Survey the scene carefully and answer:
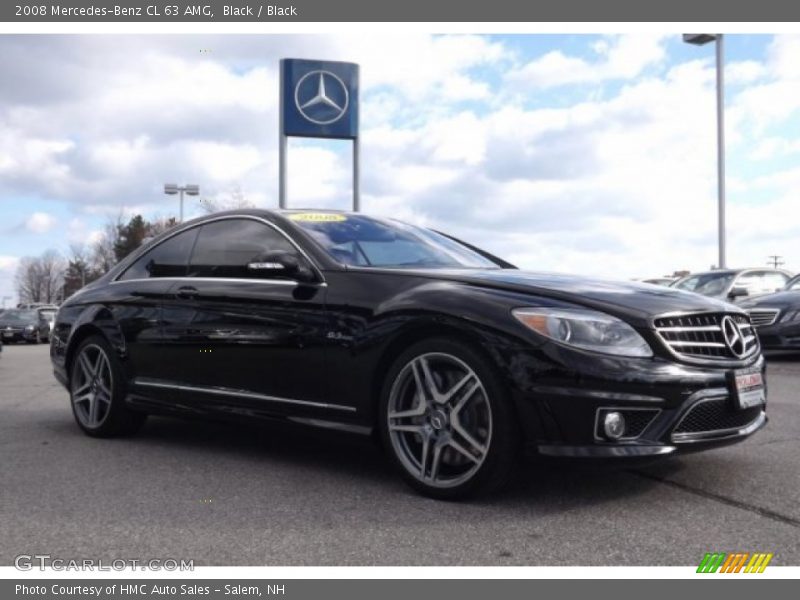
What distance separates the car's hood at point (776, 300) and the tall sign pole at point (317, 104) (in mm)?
8350

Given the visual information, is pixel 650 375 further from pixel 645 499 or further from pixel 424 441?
pixel 424 441

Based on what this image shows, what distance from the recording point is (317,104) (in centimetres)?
1762

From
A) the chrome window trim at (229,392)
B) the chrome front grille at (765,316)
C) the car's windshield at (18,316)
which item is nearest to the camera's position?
the chrome window trim at (229,392)

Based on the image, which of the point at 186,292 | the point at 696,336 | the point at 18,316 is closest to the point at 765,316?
the point at 696,336

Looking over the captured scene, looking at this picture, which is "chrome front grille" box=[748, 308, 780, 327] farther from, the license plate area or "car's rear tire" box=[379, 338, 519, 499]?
"car's rear tire" box=[379, 338, 519, 499]

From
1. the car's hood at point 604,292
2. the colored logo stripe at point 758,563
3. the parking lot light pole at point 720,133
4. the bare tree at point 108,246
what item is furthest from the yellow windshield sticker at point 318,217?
the bare tree at point 108,246

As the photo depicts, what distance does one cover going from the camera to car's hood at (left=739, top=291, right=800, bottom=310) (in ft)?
36.6

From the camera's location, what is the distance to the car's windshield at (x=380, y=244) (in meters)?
4.71

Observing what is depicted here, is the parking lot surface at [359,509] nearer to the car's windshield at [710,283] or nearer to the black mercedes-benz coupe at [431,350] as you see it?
the black mercedes-benz coupe at [431,350]

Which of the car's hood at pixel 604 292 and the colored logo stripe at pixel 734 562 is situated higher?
the car's hood at pixel 604 292

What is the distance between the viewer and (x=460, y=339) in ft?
12.9

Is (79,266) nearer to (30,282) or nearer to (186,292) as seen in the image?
(30,282)
